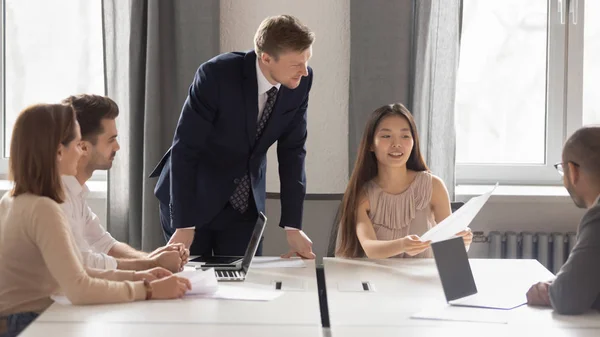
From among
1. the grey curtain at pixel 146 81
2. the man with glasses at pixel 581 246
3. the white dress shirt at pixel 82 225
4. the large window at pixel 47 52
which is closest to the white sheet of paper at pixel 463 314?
the man with glasses at pixel 581 246

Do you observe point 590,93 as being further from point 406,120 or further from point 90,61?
point 90,61

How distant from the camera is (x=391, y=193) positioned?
289 cm

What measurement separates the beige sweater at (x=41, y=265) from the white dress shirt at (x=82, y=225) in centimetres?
21

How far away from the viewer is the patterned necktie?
2.81 m

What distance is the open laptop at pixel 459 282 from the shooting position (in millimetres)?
2053

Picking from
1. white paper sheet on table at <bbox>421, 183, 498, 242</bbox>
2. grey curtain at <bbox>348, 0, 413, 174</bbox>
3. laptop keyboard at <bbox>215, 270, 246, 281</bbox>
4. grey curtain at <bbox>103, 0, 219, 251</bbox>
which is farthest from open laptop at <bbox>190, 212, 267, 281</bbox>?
grey curtain at <bbox>348, 0, 413, 174</bbox>

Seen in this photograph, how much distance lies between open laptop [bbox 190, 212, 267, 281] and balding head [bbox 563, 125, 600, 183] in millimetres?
873

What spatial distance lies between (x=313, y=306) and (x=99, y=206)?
212cm

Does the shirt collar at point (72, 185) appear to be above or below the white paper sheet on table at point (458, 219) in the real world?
above

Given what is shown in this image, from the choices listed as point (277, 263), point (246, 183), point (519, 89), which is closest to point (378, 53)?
point (519, 89)

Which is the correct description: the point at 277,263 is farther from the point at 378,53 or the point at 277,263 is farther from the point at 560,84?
the point at 560,84

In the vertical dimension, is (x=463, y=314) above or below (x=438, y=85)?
below

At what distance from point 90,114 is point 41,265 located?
578 mm

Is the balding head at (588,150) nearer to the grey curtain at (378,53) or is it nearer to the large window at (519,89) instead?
the grey curtain at (378,53)
